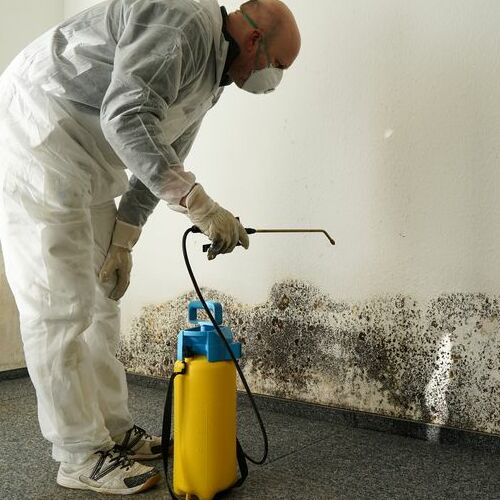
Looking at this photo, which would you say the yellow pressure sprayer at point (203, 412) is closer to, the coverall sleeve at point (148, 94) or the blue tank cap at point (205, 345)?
the blue tank cap at point (205, 345)

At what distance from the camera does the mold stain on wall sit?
1.73 m

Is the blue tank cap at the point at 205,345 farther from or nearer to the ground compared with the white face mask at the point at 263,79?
nearer to the ground

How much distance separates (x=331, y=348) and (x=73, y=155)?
3.55ft

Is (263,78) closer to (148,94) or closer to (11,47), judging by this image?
(148,94)

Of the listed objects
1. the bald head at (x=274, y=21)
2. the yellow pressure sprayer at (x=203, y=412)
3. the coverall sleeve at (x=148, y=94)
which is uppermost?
the bald head at (x=274, y=21)

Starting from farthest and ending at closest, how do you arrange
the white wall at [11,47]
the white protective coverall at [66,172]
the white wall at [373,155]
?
1. the white wall at [11,47]
2. the white wall at [373,155]
3. the white protective coverall at [66,172]

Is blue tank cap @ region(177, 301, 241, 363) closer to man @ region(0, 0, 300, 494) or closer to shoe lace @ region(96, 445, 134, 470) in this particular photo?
man @ region(0, 0, 300, 494)

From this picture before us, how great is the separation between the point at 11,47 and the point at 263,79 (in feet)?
5.53

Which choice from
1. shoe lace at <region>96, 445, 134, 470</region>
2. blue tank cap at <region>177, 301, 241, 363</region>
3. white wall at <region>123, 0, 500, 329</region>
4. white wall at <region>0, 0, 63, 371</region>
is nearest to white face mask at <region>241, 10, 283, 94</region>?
white wall at <region>123, 0, 500, 329</region>

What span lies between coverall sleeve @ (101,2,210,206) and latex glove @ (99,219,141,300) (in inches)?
16.0

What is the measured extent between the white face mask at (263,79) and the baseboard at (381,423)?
1.11 m

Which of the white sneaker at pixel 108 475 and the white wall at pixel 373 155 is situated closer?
the white sneaker at pixel 108 475

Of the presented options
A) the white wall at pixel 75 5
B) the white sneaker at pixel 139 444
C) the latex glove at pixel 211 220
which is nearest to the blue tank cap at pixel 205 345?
the latex glove at pixel 211 220

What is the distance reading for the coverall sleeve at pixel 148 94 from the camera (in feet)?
4.17
